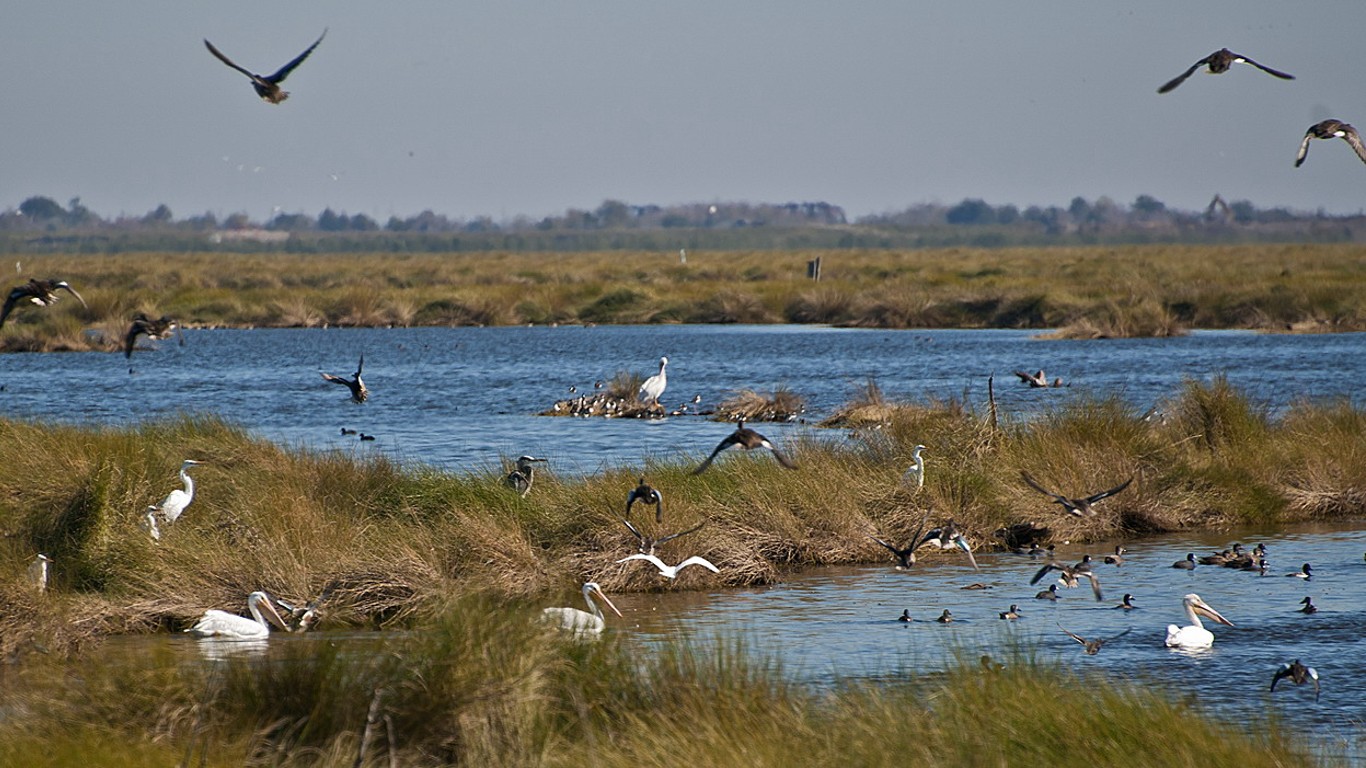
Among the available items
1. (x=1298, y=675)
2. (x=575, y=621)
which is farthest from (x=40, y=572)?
(x=1298, y=675)

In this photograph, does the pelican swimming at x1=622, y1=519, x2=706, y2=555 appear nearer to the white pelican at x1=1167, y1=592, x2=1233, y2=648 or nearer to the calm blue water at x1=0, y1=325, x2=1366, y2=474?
the white pelican at x1=1167, y1=592, x2=1233, y2=648

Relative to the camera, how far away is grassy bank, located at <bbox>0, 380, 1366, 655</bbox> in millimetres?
11469

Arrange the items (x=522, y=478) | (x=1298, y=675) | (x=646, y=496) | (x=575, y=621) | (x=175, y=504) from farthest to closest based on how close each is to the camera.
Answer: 1. (x=522, y=478)
2. (x=175, y=504)
3. (x=646, y=496)
4. (x=1298, y=675)
5. (x=575, y=621)

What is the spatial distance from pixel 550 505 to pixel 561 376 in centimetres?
2373

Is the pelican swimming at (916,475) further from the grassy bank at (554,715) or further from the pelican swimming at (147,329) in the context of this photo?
the pelican swimming at (147,329)

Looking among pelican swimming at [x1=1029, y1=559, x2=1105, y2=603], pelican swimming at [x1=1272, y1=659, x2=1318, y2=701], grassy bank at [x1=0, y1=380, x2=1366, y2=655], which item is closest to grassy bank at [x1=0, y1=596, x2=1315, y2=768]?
grassy bank at [x1=0, y1=380, x2=1366, y2=655]

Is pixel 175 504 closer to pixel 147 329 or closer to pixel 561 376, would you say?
pixel 147 329

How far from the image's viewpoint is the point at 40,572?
10758 mm

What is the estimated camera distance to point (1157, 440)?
16.2 meters

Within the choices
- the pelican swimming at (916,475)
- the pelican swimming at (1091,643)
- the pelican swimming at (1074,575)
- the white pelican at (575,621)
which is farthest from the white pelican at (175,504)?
the pelican swimming at (1091,643)

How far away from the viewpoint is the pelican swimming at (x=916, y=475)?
1409 centimetres

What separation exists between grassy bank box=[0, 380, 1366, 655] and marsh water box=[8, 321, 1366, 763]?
1.56 feet

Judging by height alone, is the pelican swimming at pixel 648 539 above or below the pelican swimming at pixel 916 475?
below

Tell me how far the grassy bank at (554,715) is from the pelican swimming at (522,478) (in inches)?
215
